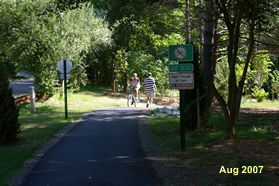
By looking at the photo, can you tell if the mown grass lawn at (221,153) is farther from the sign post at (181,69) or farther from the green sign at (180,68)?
the green sign at (180,68)

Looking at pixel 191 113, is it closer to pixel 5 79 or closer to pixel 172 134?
pixel 172 134

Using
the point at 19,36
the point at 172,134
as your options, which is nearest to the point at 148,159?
the point at 172,134

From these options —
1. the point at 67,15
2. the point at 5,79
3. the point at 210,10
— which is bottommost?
the point at 5,79

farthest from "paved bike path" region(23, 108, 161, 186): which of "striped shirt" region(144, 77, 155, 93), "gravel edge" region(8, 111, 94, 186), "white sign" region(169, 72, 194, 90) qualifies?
"striped shirt" region(144, 77, 155, 93)

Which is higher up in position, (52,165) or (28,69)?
(28,69)

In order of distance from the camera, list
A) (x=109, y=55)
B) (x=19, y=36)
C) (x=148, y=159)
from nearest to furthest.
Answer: (x=148, y=159) → (x=19, y=36) → (x=109, y=55)

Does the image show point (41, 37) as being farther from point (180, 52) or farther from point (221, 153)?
point (221, 153)

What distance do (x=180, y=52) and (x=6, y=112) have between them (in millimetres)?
5181

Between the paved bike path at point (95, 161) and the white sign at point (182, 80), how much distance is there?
1898 mm

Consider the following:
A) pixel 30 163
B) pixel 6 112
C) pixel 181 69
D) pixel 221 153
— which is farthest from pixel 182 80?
pixel 6 112

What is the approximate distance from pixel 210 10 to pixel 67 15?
55.5 ft

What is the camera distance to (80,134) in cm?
1177

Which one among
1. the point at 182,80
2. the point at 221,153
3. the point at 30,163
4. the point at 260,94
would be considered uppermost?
the point at 182,80

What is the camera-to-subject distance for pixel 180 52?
877 centimetres
